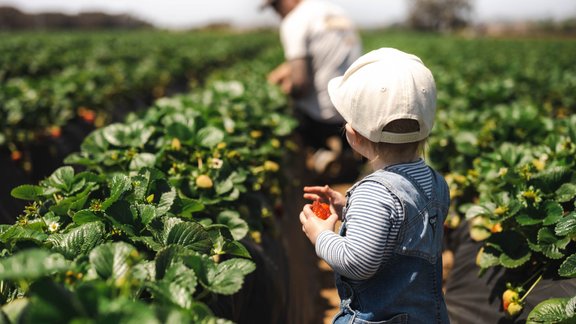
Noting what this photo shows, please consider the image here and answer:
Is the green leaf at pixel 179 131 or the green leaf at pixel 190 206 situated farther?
the green leaf at pixel 179 131

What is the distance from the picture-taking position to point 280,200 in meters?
3.60

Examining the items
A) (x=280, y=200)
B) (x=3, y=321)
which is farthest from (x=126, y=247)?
(x=280, y=200)

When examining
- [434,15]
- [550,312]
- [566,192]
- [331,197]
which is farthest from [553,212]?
[434,15]

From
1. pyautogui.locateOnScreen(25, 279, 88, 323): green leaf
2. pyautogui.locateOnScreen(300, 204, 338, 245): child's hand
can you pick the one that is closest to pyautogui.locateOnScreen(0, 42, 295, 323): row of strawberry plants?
pyautogui.locateOnScreen(25, 279, 88, 323): green leaf

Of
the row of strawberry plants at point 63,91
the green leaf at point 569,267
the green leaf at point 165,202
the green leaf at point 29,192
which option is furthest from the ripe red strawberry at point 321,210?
the row of strawberry plants at point 63,91

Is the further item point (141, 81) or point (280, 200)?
point (141, 81)

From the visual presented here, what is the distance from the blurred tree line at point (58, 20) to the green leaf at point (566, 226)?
56.4m

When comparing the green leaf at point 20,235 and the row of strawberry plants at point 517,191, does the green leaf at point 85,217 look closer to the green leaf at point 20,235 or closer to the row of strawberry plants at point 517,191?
the green leaf at point 20,235

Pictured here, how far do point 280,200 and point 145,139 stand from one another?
4.17ft

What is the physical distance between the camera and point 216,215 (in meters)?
2.32

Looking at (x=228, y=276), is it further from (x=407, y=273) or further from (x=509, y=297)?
(x=509, y=297)

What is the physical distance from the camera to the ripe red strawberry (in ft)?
6.00

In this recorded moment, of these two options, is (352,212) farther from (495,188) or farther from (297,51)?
(297,51)

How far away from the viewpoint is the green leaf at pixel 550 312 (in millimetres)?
1622
